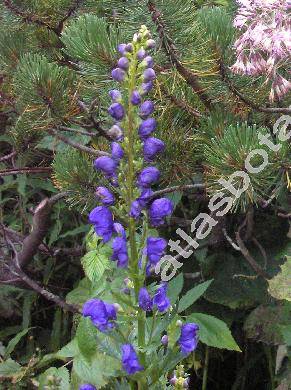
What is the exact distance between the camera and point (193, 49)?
131 centimetres

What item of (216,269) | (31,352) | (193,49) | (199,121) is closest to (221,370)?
(216,269)

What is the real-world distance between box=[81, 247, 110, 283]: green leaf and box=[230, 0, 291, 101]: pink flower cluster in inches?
20.9

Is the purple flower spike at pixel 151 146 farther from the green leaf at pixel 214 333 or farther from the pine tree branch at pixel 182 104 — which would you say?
the green leaf at pixel 214 333

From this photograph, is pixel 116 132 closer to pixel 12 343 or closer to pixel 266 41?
pixel 266 41

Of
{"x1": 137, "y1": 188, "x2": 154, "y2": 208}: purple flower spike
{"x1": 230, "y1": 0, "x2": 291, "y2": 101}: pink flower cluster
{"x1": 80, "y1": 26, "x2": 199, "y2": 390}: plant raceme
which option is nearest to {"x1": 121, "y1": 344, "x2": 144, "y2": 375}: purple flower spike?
{"x1": 80, "y1": 26, "x2": 199, "y2": 390}: plant raceme

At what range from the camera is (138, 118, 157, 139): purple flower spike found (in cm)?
101

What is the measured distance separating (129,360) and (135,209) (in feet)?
0.83

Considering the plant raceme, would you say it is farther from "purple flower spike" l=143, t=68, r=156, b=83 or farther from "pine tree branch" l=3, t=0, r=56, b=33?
"pine tree branch" l=3, t=0, r=56, b=33

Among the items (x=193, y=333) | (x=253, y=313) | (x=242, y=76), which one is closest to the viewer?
(x=193, y=333)

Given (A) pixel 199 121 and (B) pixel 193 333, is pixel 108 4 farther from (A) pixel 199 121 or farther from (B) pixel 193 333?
(B) pixel 193 333

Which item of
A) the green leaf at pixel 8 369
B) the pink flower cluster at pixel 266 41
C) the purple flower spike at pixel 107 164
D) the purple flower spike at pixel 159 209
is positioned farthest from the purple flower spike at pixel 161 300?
the green leaf at pixel 8 369

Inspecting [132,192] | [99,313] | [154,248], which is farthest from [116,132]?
[99,313]

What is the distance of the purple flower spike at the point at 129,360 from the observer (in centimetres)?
105

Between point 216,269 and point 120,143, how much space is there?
948 mm
